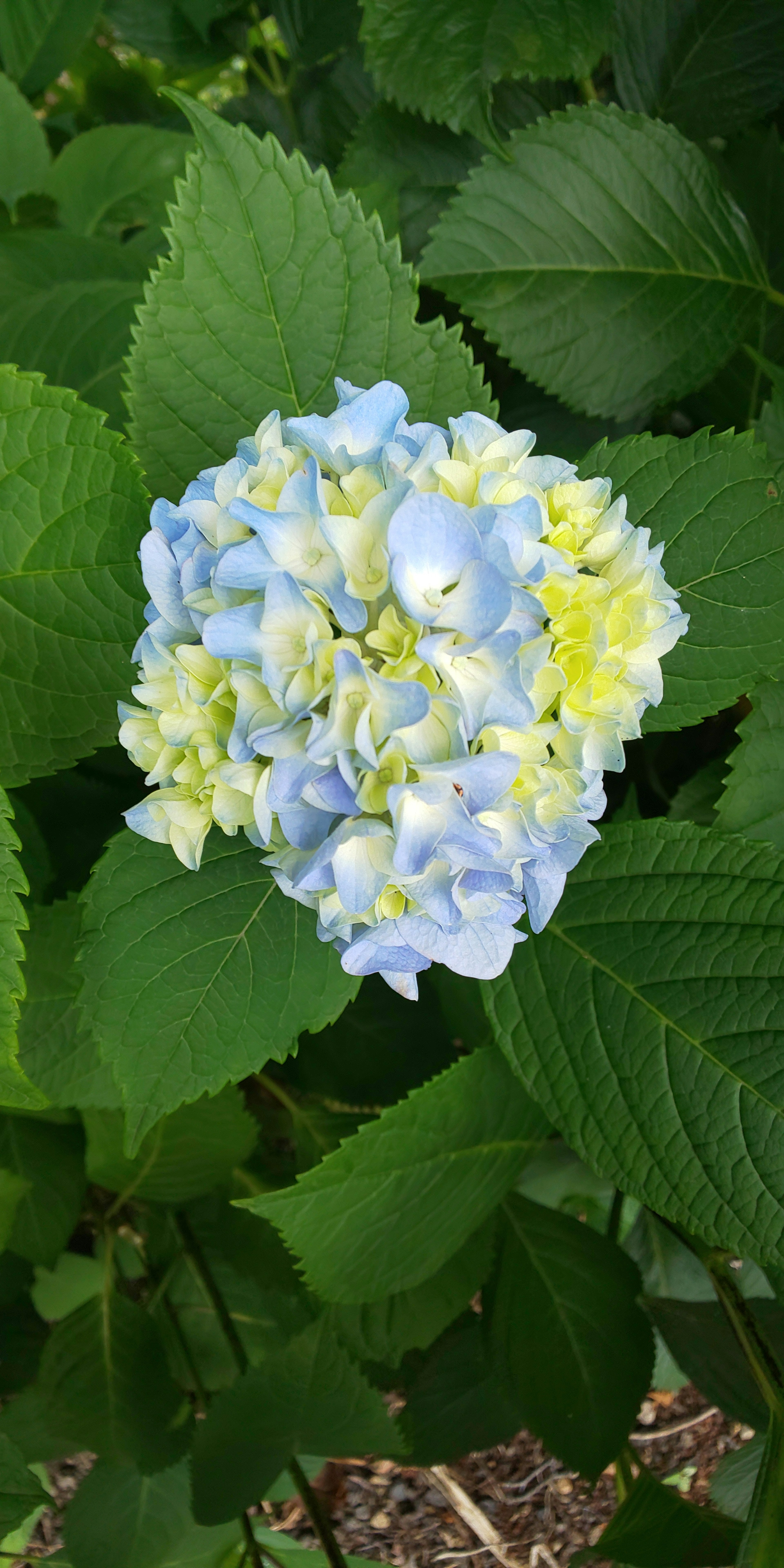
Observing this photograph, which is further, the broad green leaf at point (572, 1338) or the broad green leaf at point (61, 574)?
the broad green leaf at point (572, 1338)

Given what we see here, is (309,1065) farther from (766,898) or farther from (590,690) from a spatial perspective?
(590,690)

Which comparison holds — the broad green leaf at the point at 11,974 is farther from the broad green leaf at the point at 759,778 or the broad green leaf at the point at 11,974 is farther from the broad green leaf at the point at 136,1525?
the broad green leaf at the point at 136,1525

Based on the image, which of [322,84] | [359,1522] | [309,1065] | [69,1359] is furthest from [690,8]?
[359,1522]

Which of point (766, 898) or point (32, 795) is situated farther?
point (32, 795)

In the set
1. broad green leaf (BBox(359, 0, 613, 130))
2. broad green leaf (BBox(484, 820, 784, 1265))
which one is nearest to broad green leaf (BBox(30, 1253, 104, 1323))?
broad green leaf (BBox(484, 820, 784, 1265))

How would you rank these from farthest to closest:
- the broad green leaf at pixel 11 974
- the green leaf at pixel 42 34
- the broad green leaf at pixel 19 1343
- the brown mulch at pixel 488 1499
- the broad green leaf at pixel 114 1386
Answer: the brown mulch at pixel 488 1499 < the broad green leaf at pixel 19 1343 < the green leaf at pixel 42 34 < the broad green leaf at pixel 114 1386 < the broad green leaf at pixel 11 974

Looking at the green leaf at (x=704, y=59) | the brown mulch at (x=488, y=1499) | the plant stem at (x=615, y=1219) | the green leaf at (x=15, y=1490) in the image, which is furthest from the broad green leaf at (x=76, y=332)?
the brown mulch at (x=488, y=1499)

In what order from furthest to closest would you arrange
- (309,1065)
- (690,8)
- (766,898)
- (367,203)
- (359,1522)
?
(359,1522) → (309,1065) → (690,8) → (367,203) → (766,898)
